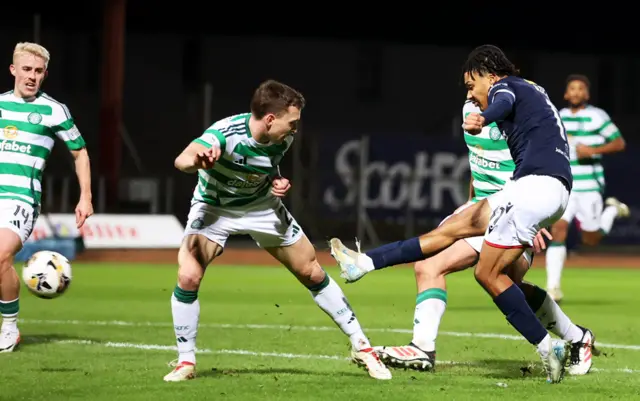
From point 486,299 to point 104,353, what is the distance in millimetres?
6647

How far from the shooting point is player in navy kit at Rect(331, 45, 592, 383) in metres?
7.27

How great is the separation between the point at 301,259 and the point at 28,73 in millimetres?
2556

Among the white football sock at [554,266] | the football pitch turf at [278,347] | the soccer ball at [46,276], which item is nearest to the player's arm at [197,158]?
the football pitch turf at [278,347]

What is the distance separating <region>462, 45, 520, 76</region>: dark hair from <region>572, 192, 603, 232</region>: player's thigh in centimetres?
689

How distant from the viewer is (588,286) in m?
17.1

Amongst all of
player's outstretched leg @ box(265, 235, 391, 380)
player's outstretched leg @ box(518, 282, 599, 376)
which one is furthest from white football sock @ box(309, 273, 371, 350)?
player's outstretched leg @ box(518, 282, 599, 376)

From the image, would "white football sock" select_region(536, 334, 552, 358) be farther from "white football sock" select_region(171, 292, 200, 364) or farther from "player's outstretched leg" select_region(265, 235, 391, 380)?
"white football sock" select_region(171, 292, 200, 364)

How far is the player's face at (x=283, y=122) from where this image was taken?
732cm

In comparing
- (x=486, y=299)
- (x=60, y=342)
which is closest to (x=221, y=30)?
(x=486, y=299)

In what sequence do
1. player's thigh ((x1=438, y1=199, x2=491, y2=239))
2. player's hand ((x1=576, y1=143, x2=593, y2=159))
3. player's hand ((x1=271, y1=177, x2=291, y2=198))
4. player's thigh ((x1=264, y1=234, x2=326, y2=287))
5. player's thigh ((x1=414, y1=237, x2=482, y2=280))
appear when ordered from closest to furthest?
player's hand ((x1=271, y1=177, x2=291, y2=198)), player's thigh ((x1=264, y1=234, x2=326, y2=287)), player's thigh ((x1=438, y1=199, x2=491, y2=239)), player's thigh ((x1=414, y1=237, x2=482, y2=280)), player's hand ((x1=576, y1=143, x2=593, y2=159))

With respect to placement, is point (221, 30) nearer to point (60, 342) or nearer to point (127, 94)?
point (127, 94)

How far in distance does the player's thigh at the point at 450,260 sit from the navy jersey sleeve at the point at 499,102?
53.7 inches

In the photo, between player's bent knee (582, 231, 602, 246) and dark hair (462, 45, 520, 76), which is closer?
dark hair (462, 45, 520, 76)

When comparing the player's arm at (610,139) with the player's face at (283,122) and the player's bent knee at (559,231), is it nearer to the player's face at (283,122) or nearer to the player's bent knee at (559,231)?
the player's bent knee at (559,231)
